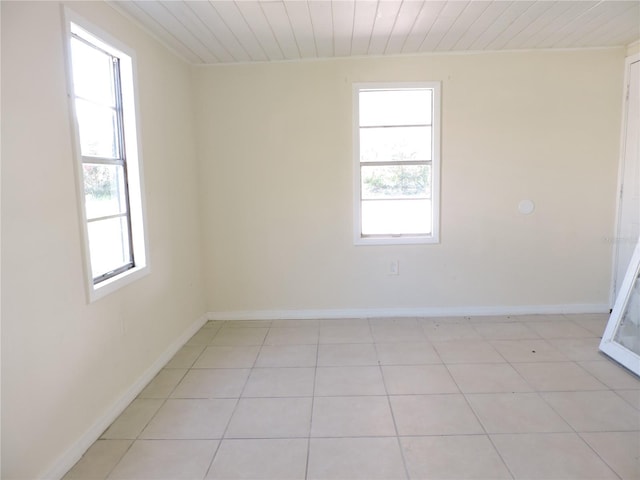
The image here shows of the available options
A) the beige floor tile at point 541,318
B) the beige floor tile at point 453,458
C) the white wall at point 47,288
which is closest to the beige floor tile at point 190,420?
the white wall at point 47,288

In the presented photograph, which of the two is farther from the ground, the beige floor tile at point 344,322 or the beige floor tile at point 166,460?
the beige floor tile at point 344,322

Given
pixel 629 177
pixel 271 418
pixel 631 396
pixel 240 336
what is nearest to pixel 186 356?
pixel 240 336

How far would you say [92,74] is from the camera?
231 cm

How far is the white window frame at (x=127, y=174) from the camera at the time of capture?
205cm

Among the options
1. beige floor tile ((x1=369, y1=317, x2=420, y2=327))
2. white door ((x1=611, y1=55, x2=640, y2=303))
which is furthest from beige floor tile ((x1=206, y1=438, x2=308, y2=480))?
white door ((x1=611, y1=55, x2=640, y2=303))

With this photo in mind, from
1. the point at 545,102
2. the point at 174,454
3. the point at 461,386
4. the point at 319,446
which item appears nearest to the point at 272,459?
the point at 319,446

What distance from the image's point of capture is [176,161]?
129 inches

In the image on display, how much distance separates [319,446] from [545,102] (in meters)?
3.38

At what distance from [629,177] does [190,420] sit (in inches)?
156

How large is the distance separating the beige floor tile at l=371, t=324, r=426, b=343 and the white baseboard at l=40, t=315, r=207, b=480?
5.40 ft

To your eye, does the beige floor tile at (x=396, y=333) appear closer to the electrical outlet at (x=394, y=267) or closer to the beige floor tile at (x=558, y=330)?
the electrical outlet at (x=394, y=267)

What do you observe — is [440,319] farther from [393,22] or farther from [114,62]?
[114,62]

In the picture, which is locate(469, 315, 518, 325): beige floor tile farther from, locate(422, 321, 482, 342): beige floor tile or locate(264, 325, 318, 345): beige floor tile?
locate(264, 325, 318, 345): beige floor tile

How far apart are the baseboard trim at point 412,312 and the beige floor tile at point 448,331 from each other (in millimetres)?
215
